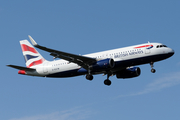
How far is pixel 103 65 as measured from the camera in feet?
167

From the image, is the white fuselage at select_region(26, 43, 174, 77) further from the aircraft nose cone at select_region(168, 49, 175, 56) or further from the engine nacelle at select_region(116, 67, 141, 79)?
the engine nacelle at select_region(116, 67, 141, 79)

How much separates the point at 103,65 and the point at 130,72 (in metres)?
9.04

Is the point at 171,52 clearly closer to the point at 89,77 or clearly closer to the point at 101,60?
the point at 101,60

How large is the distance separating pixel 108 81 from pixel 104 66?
8.81 meters

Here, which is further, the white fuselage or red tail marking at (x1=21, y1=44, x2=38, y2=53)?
red tail marking at (x1=21, y1=44, x2=38, y2=53)

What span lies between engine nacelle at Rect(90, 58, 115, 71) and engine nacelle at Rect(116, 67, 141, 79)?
8027 mm

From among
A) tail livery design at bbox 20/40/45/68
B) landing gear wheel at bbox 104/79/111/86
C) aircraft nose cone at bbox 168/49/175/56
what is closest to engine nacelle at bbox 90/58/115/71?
landing gear wheel at bbox 104/79/111/86

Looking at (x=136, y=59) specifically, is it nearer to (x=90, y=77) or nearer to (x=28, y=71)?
(x=90, y=77)

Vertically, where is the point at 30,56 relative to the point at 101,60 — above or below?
above

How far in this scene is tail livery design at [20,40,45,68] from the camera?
198ft

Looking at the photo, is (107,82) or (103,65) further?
(107,82)

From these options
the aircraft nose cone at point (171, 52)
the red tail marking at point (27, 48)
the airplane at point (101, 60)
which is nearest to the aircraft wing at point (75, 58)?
the airplane at point (101, 60)

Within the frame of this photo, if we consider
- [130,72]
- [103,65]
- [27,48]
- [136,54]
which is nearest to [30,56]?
[27,48]

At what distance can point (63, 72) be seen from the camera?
5534cm
